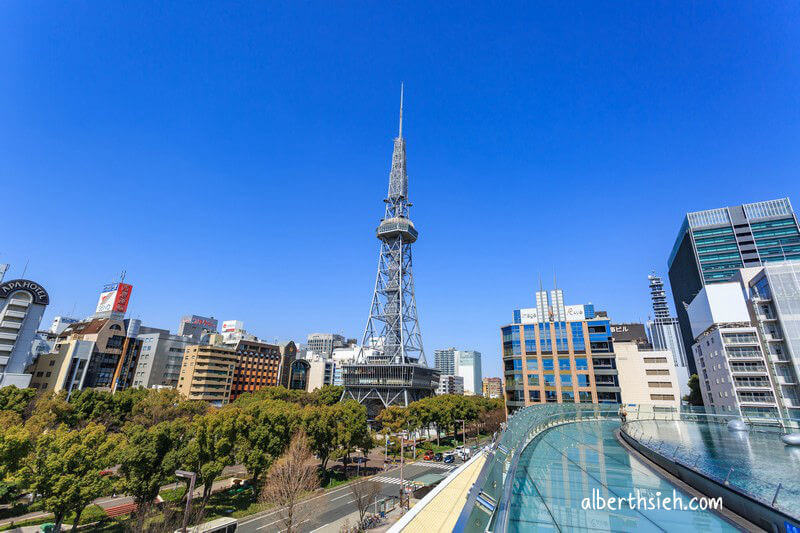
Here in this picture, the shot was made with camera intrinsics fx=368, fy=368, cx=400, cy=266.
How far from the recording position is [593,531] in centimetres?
492

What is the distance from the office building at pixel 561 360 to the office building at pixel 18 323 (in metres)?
74.3

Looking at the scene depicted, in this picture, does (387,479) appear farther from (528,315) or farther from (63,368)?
(63,368)

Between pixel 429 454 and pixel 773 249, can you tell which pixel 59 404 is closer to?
pixel 429 454

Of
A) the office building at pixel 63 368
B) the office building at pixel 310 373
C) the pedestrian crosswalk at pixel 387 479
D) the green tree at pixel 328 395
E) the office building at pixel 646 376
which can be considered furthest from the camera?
the office building at pixel 310 373

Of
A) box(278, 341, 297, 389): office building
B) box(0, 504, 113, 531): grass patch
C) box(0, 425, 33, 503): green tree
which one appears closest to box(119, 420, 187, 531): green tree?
box(0, 504, 113, 531): grass patch

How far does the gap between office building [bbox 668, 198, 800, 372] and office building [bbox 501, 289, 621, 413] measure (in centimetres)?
4384

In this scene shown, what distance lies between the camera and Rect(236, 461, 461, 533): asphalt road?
78.3 ft

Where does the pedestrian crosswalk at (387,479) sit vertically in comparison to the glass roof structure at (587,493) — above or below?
below

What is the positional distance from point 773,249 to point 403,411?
9406 centimetres

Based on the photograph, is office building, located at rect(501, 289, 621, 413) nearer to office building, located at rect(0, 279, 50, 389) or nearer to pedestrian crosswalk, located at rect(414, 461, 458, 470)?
pedestrian crosswalk, located at rect(414, 461, 458, 470)

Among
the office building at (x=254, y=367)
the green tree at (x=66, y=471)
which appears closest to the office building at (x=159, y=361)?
the office building at (x=254, y=367)

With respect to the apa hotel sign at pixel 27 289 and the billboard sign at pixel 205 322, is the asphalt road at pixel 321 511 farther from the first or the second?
the billboard sign at pixel 205 322

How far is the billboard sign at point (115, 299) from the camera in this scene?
7888cm

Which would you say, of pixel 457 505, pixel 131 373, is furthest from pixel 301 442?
pixel 131 373
